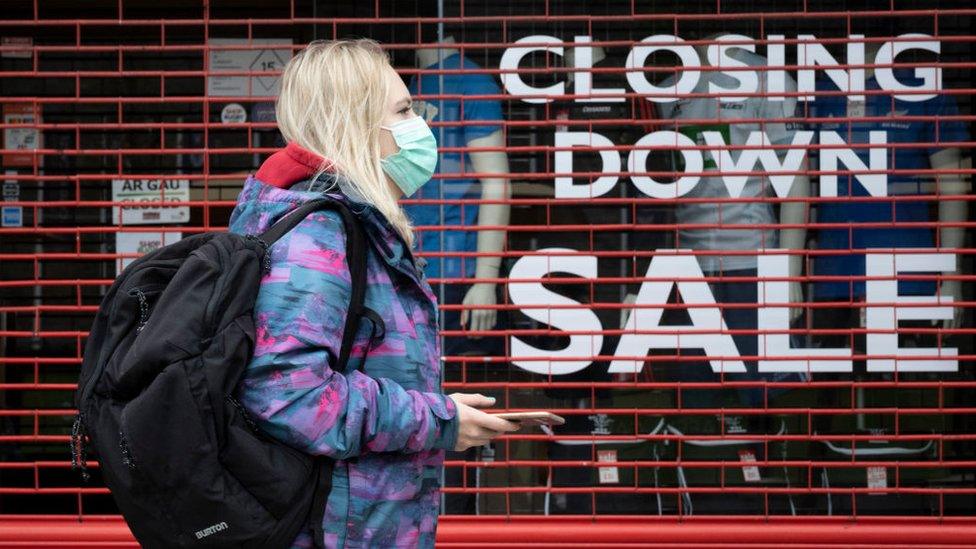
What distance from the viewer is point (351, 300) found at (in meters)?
2.20

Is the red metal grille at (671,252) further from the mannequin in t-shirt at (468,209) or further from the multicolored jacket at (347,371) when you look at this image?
the multicolored jacket at (347,371)

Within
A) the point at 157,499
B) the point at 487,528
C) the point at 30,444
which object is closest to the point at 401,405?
the point at 157,499

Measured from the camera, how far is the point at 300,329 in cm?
208

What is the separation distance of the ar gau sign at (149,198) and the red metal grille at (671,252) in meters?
0.01

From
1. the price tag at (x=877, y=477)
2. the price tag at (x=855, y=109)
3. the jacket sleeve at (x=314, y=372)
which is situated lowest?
the price tag at (x=877, y=477)

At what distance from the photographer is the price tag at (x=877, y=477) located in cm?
453

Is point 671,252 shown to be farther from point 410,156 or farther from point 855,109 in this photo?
point 410,156

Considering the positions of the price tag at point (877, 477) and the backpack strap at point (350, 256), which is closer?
the backpack strap at point (350, 256)

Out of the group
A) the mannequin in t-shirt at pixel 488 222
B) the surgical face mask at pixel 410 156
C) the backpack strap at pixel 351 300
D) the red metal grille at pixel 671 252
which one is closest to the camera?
the backpack strap at pixel 351 300

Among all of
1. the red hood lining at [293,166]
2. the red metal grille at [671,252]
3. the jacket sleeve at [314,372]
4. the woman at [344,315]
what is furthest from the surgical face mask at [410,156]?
the red metal grille at [671,252]

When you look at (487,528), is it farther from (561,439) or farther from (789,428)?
(789,428)

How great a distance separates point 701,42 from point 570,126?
2.15 ft

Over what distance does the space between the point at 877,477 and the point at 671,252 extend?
1.33 m

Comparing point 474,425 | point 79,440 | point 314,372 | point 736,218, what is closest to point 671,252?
point 736,218
